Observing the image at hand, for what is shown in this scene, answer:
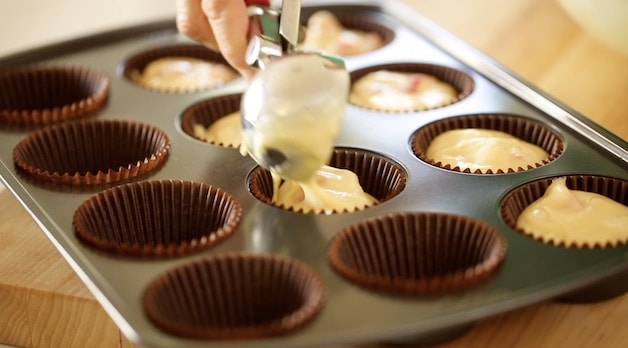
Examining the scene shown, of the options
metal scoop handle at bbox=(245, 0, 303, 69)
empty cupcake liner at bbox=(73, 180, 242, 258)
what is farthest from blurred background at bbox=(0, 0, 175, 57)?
empty cupcake liner at bbox=(73, 180, 242, 258)

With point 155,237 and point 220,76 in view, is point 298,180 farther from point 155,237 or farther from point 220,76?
point 220,76

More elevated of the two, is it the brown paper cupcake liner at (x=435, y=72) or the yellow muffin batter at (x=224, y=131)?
the brown paper cupcake liner at (x=435, y=72)

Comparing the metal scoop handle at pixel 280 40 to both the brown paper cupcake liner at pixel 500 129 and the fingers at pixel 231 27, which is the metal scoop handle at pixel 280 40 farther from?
the brown paper cupcake liner at pixel 500 129

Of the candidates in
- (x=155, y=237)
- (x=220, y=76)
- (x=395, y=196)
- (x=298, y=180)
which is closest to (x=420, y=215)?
(x=395, y=196)

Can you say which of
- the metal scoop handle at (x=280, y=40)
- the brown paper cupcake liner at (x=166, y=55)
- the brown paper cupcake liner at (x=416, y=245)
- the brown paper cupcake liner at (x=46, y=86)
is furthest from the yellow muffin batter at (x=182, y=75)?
the brown paper cupcake liner at (x=416, y=245)

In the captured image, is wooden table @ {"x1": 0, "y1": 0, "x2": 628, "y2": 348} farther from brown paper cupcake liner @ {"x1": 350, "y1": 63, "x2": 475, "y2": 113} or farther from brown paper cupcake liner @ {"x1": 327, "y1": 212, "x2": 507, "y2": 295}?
brown paper cupcake liner @ {"x1": 350, "y1": 63, "x2": 475, "y2": 113}

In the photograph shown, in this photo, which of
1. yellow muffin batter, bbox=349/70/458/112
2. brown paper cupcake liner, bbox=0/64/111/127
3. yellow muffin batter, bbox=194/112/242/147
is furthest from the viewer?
brown paper cupcake liner, bbox=0/64/111/127
